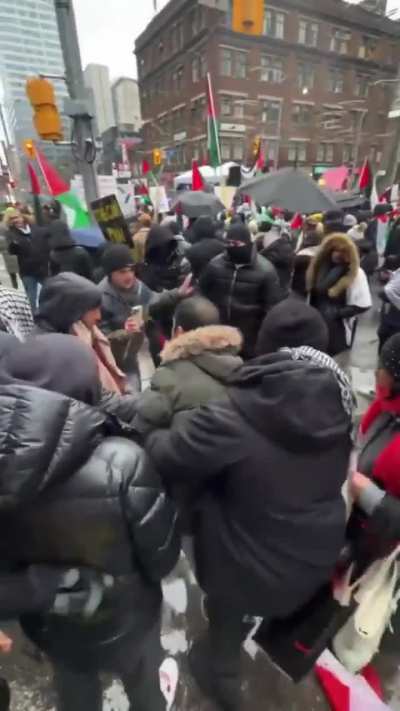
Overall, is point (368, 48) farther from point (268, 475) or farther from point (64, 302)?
point (268, 475)

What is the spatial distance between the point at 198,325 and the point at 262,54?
34.8 meters

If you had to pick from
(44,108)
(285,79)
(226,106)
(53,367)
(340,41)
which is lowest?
(53,367)

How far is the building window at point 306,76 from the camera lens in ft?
98.2

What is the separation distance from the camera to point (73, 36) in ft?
16.1

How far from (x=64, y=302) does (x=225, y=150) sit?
3343 cm

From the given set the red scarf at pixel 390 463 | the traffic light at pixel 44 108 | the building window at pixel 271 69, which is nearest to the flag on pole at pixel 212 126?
the traffic light at pixel 44 108

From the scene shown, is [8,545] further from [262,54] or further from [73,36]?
[262,54]

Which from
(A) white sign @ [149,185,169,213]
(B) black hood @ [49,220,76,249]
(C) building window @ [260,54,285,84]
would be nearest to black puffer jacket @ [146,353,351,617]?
(B) black hood @ [49,220,76,249]

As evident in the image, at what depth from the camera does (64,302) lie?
1958mm

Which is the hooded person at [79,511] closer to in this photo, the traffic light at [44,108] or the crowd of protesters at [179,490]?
the crowd of protesters at [179,490]

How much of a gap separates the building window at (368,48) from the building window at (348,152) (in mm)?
6474

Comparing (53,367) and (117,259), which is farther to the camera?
(117,259)

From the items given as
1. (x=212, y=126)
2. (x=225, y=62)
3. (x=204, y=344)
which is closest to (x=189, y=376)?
(x=204, y=344)

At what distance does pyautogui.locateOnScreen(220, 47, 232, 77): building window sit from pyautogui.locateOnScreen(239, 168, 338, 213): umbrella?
29.5m
